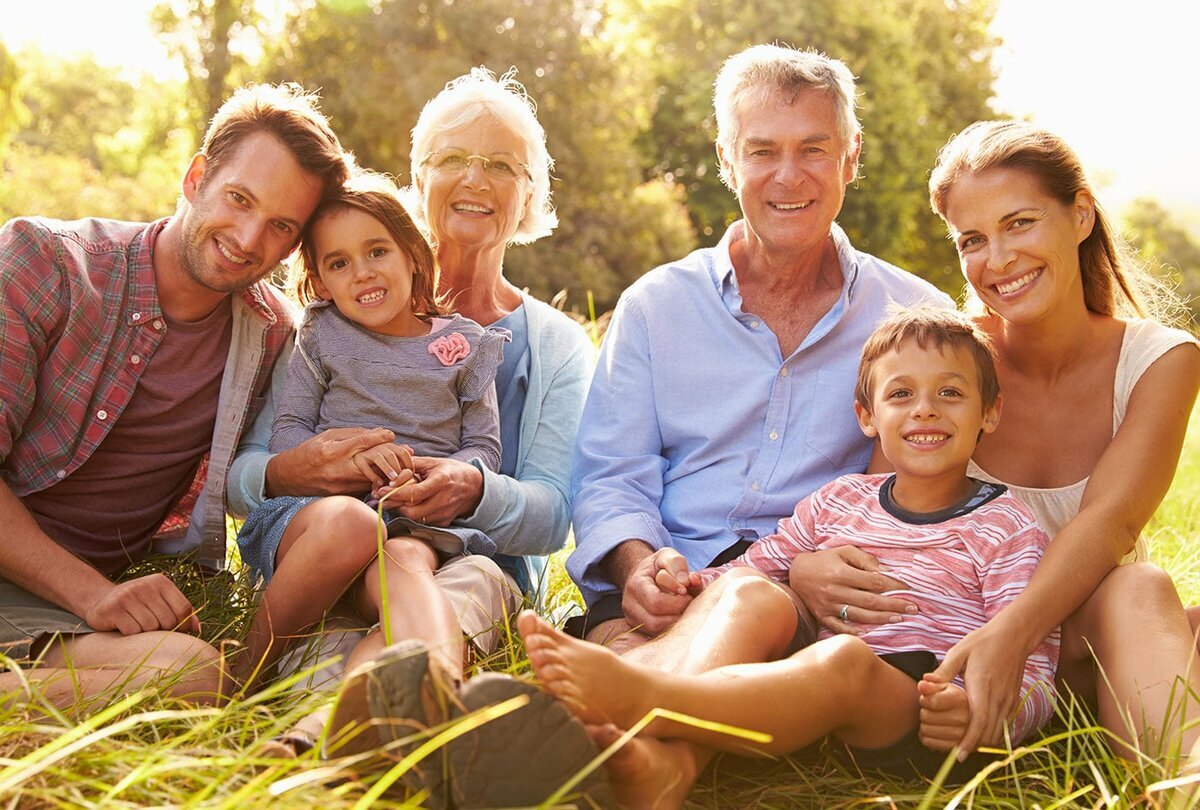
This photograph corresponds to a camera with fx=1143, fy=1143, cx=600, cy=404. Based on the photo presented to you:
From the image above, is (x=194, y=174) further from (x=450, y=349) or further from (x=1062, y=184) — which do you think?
(x=1062, y=184)

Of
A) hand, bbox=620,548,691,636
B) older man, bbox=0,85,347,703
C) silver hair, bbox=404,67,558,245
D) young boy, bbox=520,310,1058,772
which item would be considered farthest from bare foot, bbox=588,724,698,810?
silver hair, bbox=404,67,558,245

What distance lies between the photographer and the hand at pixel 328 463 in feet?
9.37

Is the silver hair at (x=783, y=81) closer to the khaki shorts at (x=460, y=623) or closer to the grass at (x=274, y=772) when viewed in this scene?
the khaki shorts at (x=460, y=623)

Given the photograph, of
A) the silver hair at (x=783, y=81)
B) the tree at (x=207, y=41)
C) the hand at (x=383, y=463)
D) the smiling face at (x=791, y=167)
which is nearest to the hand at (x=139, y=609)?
the hand at (x=383, y=463)

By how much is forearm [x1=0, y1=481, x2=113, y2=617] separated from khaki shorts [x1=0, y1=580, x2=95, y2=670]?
0.11 feet

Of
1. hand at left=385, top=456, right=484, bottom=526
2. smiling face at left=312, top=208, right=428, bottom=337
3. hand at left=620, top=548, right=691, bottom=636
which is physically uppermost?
smiling face at left=312, top=208, right=428, bottom=337

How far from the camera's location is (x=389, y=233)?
3.15m

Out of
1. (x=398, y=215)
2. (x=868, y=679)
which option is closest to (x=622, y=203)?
(x=398, y=215)

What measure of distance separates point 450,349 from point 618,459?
21.7 inches

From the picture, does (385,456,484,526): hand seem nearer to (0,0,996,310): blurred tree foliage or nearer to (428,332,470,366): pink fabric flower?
(428,332,470,366): pink fabric flower

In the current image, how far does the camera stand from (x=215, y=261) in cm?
299

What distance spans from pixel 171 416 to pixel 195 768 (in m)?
1.36

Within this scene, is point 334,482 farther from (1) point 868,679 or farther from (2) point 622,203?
(2) point 622,203

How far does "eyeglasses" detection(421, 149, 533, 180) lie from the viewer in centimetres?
346
